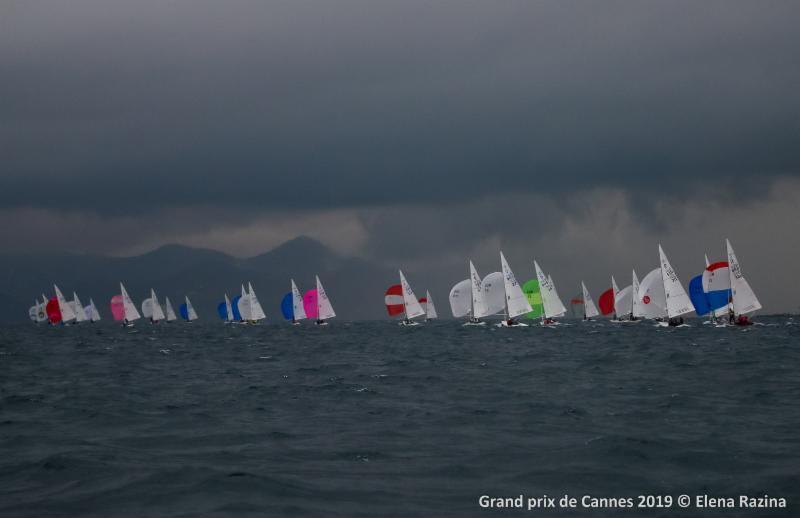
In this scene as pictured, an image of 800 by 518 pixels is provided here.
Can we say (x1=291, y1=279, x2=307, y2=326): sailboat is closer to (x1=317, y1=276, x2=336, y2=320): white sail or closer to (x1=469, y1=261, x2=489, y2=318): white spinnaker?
(x1=317, y1=276, x2=336, y2=320): white sail

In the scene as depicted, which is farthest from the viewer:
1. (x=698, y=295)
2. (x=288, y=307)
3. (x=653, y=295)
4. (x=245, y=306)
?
(x=245, y=306)

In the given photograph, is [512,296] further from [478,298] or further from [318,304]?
[318,304]

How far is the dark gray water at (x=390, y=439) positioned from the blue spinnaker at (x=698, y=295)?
2005 inches

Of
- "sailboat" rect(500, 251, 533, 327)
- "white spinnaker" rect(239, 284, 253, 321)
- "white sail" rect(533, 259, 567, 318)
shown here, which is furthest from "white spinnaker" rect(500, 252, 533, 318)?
"white spinnaker" rect(239, 284, 253, 321)

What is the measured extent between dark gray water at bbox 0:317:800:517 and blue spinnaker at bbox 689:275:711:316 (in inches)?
2005

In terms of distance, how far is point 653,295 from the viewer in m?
90.7

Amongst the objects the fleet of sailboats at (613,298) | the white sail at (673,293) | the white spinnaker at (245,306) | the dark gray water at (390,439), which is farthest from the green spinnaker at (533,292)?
the dark gray water at (390,439)

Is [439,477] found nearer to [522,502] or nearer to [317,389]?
[522,502]

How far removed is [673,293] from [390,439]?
208ft

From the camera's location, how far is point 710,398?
24.4 m

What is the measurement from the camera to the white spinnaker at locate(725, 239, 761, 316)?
73.4m

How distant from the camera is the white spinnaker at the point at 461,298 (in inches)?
3954

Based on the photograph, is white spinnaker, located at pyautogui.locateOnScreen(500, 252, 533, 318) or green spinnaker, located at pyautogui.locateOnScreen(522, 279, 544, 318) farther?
green spinnaker, located at pyautogui.locateOnScreen(522, 279, 544, 318)

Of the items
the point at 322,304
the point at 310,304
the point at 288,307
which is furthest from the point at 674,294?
the point at 288,307
